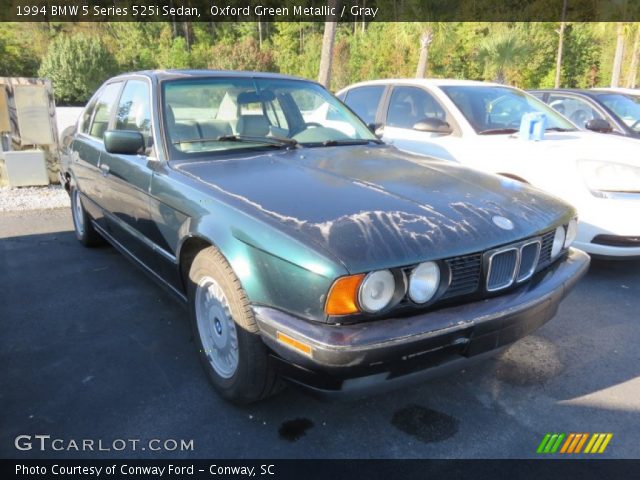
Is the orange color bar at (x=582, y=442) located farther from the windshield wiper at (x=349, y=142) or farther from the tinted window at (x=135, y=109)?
the tinted window at (x=135, y=109)

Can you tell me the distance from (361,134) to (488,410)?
7.17 ft

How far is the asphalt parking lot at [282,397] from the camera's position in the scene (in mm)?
2219

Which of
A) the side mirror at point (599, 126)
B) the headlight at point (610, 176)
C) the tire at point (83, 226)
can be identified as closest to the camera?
the headlight at point (610, 176)

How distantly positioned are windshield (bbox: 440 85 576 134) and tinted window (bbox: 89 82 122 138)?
3.38 meters

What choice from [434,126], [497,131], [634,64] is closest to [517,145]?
[497,131]

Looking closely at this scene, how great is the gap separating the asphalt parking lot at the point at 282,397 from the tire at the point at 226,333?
0.18 metres

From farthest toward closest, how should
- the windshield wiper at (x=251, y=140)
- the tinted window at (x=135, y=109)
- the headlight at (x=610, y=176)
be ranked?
1. the headlight at (x=610, y=176)
2. the tinted window at (x=135, y=109)
3. the windshield wiper at (x=251, y=140)

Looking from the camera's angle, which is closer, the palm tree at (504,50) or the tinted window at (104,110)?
the tinted window at (104,110)

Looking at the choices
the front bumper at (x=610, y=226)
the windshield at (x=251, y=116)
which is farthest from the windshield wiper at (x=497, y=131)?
the windshield at (x=251, y=116)

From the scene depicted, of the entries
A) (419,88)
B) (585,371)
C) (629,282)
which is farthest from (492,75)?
(585,371)

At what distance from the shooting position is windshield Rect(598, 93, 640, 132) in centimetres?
641

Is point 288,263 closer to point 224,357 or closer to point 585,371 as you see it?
point 224,357

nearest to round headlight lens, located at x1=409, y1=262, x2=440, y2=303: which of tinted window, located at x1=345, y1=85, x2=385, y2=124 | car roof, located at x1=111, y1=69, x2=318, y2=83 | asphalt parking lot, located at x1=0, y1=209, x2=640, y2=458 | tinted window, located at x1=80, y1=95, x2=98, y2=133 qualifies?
asphalt parking lot, located at x1=0, y1=209, x2=640, y2=458

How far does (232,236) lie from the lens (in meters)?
2.15
